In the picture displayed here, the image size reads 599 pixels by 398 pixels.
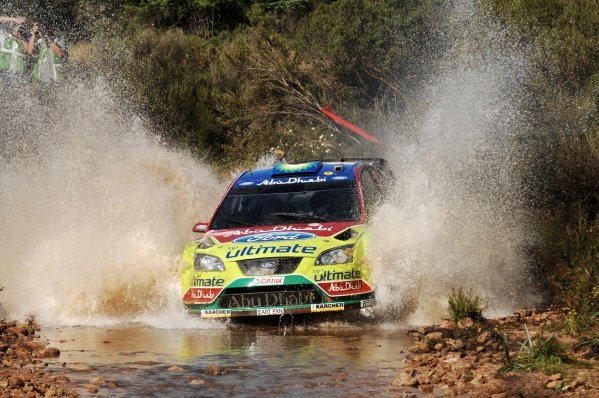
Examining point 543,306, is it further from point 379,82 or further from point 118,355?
point 379,82

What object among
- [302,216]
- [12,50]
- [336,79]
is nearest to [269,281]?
[302,216]

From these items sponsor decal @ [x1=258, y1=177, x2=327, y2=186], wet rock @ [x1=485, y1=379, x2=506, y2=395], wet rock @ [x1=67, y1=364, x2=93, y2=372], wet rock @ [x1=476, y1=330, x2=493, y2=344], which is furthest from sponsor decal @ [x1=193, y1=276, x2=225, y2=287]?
wet rock @ [x1=485, y1=379, x2=506, y2=395]

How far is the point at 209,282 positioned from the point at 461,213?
321 cm

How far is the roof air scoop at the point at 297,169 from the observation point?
14273 millimetres

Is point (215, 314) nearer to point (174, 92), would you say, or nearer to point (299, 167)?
point (299, 167)

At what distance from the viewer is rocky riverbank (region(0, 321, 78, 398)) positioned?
27.7ft

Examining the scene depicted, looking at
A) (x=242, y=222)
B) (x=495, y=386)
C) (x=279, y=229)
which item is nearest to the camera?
(x=495, y=386)

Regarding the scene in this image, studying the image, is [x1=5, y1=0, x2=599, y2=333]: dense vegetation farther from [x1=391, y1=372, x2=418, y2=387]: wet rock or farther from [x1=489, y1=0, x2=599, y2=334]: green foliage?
[x1=391, y1=372, x2=418, y2=387]: wet rock

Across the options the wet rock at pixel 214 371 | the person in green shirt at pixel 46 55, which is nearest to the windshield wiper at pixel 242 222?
the wet rock at pixel 214 371

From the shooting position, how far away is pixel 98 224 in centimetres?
1578

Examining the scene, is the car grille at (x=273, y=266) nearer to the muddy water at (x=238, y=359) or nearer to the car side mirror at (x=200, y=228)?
the muddy water at (x=238, y=359)

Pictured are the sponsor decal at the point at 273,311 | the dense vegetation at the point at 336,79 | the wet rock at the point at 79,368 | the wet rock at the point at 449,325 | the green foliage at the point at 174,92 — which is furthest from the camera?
the green foliage at the point at 174,92

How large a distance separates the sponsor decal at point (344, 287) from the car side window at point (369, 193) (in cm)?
142

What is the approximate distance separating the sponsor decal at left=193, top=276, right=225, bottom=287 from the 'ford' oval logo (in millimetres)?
551
